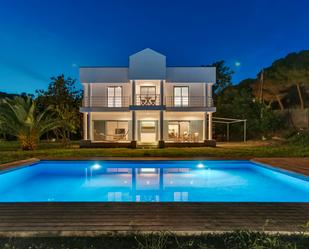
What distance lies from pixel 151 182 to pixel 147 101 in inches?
450

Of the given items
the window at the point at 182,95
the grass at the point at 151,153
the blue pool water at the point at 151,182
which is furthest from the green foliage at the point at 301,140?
the window at the point at 182,95

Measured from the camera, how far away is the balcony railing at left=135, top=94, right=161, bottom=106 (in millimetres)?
19656

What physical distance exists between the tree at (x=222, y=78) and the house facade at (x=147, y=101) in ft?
33.8

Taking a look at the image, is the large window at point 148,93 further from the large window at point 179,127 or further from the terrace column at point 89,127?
the terrace column at point 89,127

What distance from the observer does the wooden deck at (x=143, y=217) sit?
3.71 metres

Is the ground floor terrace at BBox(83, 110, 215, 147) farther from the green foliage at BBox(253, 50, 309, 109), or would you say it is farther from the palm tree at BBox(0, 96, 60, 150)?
the green foliage at BBox(253, 50, 309, 109)

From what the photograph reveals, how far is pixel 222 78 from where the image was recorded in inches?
1208

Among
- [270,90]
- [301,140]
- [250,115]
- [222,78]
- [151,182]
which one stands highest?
[222,78]

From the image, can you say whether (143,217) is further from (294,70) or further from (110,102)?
(294,70)

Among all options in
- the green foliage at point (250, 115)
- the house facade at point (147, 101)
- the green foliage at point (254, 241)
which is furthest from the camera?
the green foliage at point (250, 115)

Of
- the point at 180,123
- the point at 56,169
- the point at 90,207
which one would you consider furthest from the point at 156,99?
the point at 90,207

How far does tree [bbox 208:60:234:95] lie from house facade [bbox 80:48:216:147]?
10.3 m

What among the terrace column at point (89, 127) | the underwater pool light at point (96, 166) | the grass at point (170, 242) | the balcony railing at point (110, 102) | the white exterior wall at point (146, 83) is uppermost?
the white exterior wall at point (146, 83)

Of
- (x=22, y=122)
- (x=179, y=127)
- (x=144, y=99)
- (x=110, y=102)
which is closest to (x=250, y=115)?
(x=179, y=127)
